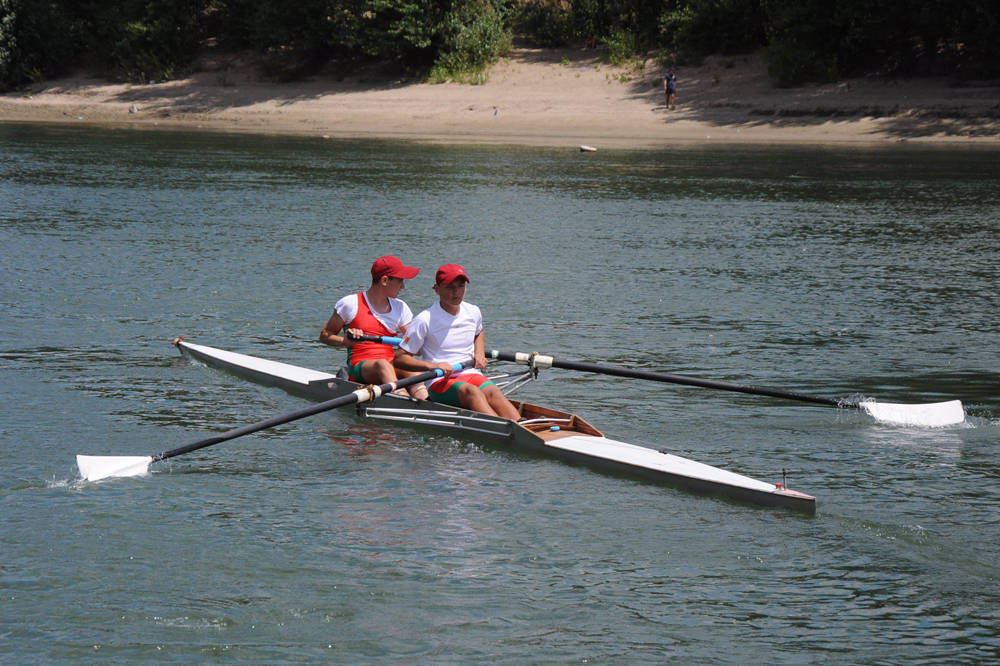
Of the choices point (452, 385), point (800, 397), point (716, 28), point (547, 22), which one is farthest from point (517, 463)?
point (547, 22)

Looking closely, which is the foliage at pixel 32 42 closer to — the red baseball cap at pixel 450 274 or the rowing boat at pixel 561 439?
the rowing boat at pixel 561 439

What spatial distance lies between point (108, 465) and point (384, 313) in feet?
9.52

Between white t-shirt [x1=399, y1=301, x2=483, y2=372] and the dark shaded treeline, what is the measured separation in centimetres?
3478

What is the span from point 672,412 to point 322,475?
3.73 metres

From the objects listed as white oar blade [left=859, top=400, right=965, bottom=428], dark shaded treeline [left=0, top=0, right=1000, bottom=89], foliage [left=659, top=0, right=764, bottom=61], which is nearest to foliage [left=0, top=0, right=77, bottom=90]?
dark shaded treeline [left=0, top=0, right=1000, bottom=89]

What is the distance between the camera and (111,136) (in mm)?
45344

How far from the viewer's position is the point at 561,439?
10.2 metres

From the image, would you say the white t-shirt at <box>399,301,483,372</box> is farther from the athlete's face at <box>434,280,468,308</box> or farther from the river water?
the river water

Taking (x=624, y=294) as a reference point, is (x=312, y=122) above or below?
above

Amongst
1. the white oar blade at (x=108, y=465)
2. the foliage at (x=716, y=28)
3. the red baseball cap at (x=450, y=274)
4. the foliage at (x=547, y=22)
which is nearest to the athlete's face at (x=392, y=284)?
the red baseball cap at (x=450, y=274)

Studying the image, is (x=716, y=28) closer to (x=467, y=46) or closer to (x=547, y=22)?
(x=547, y=22)

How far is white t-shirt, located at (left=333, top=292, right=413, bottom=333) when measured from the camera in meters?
11.0

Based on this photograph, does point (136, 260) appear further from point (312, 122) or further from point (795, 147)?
point (312, 122)

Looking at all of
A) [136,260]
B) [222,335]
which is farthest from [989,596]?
[136,260]
